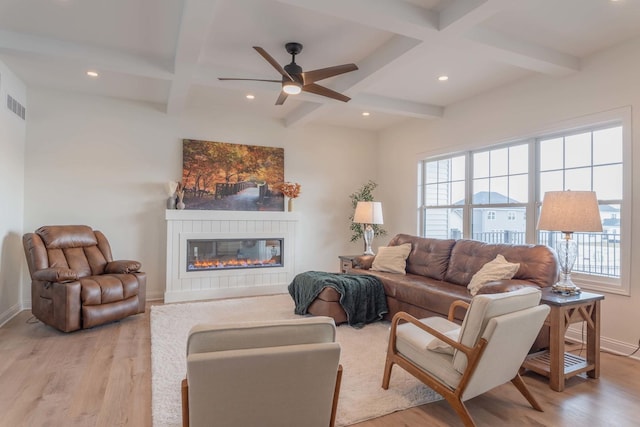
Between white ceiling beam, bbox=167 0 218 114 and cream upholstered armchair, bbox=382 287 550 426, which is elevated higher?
white ceiling beam, bbox=167 0 218 114

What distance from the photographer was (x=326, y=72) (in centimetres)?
314

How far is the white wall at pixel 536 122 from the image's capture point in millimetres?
3293

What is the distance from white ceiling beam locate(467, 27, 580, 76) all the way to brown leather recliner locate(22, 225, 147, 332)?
4308mm

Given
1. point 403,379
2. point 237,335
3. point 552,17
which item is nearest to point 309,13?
point 552,17

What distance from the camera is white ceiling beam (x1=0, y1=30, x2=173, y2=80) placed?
3234 millimetres

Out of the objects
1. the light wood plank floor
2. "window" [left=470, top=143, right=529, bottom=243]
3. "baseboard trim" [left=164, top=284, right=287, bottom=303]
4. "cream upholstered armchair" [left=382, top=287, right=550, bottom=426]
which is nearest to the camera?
"cream upholstered armchair" [left=382, top=287, right=550, bottom=426]

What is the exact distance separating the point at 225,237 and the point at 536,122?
14.5 ft

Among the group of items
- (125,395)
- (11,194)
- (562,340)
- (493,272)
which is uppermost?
(11,194)

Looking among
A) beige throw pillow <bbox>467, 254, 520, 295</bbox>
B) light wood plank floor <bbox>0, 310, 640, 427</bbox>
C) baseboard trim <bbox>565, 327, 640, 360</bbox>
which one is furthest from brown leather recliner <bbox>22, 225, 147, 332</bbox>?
baseboard trim <bbox>565, 327, 640, 360</bbox>

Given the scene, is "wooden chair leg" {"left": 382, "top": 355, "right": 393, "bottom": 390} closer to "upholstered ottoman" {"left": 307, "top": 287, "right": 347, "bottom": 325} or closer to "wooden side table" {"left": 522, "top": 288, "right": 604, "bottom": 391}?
"wooden side table" {"left": 522, "top": 288, "right": 604, "bottom": 391}

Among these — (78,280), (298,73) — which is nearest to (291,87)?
(298,73)

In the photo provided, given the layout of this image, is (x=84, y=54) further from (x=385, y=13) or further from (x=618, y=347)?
(x=618, y=347)

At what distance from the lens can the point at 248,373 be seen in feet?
4.72

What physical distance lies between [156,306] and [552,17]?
5.30 m
